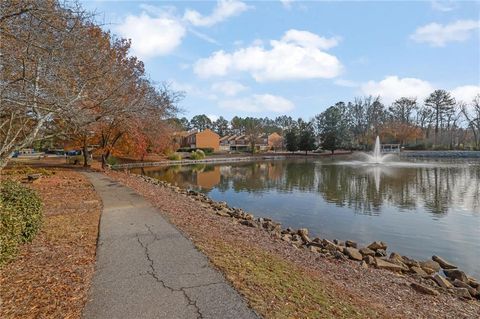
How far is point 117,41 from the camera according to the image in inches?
827

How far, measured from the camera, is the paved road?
369 cm

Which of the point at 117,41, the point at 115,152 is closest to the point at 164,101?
the point at 117,41

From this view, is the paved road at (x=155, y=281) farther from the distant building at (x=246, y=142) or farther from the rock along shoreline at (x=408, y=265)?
the distant building at (x=246, y=142)

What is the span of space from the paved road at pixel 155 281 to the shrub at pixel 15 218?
119 cm

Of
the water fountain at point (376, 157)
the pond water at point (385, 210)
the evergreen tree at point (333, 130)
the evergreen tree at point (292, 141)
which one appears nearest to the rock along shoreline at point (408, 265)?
the pond water at point (385, 210)

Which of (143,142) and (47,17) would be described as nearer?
(47,17)

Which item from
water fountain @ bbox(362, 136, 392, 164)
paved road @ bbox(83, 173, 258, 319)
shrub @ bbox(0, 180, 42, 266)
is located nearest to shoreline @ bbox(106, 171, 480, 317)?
paved road @ bbox(83, 173, 258, 319)

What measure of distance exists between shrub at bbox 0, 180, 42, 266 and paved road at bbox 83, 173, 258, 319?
3.91 ft

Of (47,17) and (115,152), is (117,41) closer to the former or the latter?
(115,152)

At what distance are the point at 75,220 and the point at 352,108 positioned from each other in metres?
78.8

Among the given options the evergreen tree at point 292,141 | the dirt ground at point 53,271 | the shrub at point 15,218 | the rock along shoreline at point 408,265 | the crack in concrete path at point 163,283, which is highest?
the evergreen tree at point 292,141

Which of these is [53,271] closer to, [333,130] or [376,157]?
[376,157]

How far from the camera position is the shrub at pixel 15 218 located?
4.55 m

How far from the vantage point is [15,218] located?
16.0 ft
